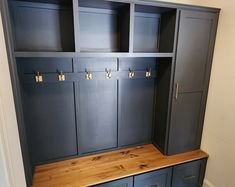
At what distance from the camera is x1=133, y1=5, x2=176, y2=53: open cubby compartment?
1627 mm

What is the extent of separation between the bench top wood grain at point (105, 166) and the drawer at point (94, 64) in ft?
3.12

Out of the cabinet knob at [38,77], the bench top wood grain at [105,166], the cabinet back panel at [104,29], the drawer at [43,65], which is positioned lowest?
the bench top wood grain at [105,166]

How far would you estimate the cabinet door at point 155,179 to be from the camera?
65.8 inches

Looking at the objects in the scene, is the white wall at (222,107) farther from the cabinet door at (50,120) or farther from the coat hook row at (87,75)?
the cabinet door at (50,120)

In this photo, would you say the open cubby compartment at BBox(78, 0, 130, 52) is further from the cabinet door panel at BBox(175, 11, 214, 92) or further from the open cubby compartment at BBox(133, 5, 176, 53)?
the cabinet door panel at BBox(175, 11, 214, 92)

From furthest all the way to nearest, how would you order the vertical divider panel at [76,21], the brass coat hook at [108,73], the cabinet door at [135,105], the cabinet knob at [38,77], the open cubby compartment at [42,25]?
the cabinet door at [135,105] < the brass coat hook at [108,73] < the cabinet knob at [38,77] < the open cubby compartment at [42,25] < the vertical divider panel at [76,21]

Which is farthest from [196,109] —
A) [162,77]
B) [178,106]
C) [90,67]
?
[90,67]

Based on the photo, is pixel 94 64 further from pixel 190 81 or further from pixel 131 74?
pixel 190 81

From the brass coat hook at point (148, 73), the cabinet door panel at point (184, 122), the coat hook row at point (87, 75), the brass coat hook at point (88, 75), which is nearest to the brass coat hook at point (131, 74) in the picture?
the coat hook row at point (87, 75)

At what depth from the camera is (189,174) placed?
6.27ft

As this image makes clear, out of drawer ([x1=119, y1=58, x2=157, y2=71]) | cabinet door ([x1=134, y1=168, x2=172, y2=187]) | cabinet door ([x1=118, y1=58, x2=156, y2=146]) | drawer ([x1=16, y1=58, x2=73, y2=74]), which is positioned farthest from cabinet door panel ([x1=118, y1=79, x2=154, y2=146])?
drawer ([x1=16, y1=58, x2=73, y2=74])

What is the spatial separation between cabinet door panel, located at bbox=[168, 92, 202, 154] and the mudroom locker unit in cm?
1

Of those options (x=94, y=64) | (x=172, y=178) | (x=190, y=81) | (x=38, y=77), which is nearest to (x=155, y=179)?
(x=172, y=178)

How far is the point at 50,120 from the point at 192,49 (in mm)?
1538
